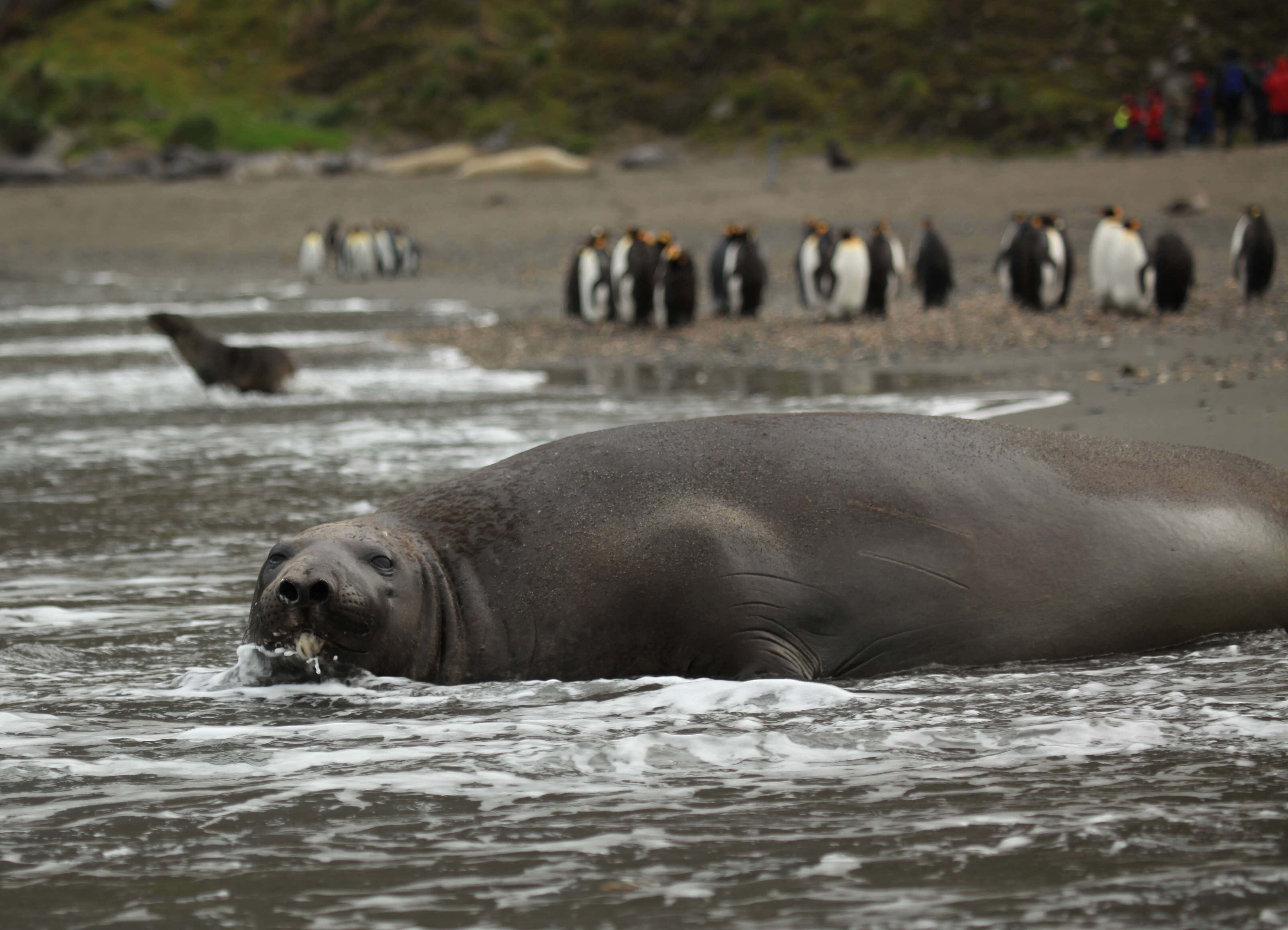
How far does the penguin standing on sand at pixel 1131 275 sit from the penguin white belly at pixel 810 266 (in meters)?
3.65

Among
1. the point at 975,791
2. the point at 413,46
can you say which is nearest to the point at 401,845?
the point at 975,791

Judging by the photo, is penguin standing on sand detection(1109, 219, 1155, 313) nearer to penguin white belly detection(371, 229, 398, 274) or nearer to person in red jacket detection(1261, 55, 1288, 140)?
person in red jacket detection(1261, 55, 1288, 140)

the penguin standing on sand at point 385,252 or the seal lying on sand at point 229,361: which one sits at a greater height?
the penguin standing on sand at point 385,252

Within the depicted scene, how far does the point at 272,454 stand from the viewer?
9344 mm

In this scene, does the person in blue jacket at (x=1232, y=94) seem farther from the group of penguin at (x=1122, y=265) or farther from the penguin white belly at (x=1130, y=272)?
the penguin white belly at (x=1130, y=272)

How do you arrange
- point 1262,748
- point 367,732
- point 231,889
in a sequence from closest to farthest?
point 231,889 < point 1262,748 < point 367,732

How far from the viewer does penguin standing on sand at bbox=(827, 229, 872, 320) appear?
1812cm

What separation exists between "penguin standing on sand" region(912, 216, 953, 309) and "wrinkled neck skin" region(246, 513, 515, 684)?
1523 centimetres

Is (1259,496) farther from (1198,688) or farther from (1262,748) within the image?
(1262,748)

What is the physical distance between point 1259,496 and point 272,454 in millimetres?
6188

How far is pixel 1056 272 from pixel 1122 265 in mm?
1100

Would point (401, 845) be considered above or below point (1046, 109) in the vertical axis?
below

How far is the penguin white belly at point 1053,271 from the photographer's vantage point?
17266 millimetres

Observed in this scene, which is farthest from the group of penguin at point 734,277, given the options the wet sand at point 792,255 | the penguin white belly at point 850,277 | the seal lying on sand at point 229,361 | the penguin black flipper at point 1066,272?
the seal lying on sand at point 229,361
